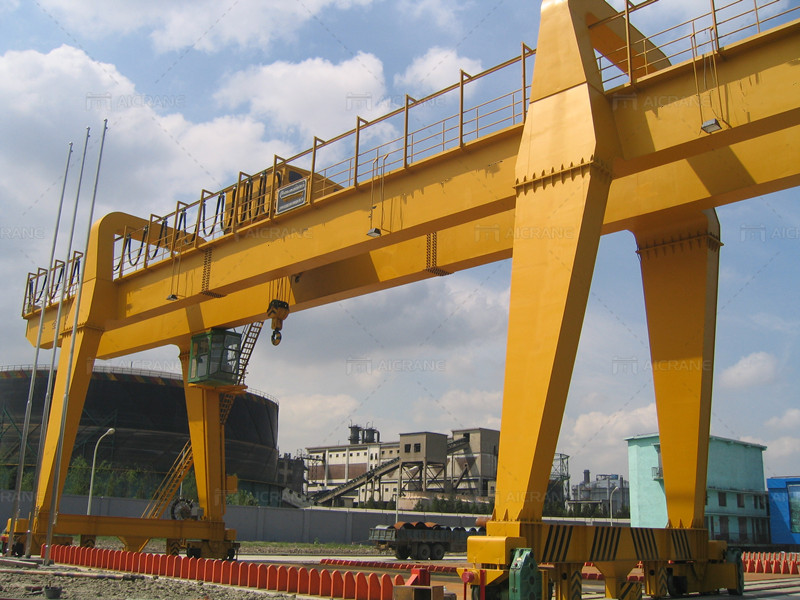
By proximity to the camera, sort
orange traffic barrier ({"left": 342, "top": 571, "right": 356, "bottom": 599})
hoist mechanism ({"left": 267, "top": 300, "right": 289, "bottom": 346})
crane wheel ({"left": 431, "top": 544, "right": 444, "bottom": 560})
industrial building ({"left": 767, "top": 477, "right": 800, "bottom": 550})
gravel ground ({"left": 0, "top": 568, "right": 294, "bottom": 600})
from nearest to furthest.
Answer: orange traffic barrier ({"left": 342, "top": 571, "right": 356, "bottom": 599})
gravel ground ({"left": 0, "top": 568, "right": 294, "bottom": 600})
hoist mechanism ({"left": 267, "top": 300, "right": 289, "bottom": 346})
crane wheel ({"left": 431, "top": 544, "right": 444, "bottom": 560})
industrial building ({"left": 767, "top": 477, "right": 800, "bottom": 550})

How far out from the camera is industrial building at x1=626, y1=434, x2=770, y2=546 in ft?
120

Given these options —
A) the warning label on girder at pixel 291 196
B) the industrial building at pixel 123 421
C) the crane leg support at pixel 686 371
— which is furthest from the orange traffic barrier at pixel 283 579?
the industrial building at pixel 123 421

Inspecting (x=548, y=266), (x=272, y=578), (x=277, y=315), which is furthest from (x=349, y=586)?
(x=277, y=315)

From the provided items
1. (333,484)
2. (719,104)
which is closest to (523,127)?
(719,104)

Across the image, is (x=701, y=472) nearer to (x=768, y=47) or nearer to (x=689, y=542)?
(x=689, y=542)

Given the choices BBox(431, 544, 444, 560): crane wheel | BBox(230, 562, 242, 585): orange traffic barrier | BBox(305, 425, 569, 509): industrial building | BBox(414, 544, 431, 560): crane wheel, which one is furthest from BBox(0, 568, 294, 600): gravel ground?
BBox(305, 425, 569, 509): industrial building

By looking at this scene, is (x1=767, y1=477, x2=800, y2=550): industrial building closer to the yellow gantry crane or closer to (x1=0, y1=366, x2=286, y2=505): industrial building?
the yellow gantry crane

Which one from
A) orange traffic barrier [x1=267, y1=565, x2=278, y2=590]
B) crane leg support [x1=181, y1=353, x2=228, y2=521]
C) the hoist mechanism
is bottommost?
orange traffic barrier [x1=267, y1=565, x2=278, y2=590]

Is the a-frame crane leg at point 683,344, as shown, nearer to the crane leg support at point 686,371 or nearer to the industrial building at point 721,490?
the crane leg support at point 686,371

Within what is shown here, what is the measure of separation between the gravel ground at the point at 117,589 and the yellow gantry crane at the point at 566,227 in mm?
4433

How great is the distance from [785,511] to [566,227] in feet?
122

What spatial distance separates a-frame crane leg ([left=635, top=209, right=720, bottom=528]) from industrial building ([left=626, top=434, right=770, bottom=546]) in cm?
2578

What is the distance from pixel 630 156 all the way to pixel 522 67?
8.82 ft

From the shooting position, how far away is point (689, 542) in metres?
11.7
